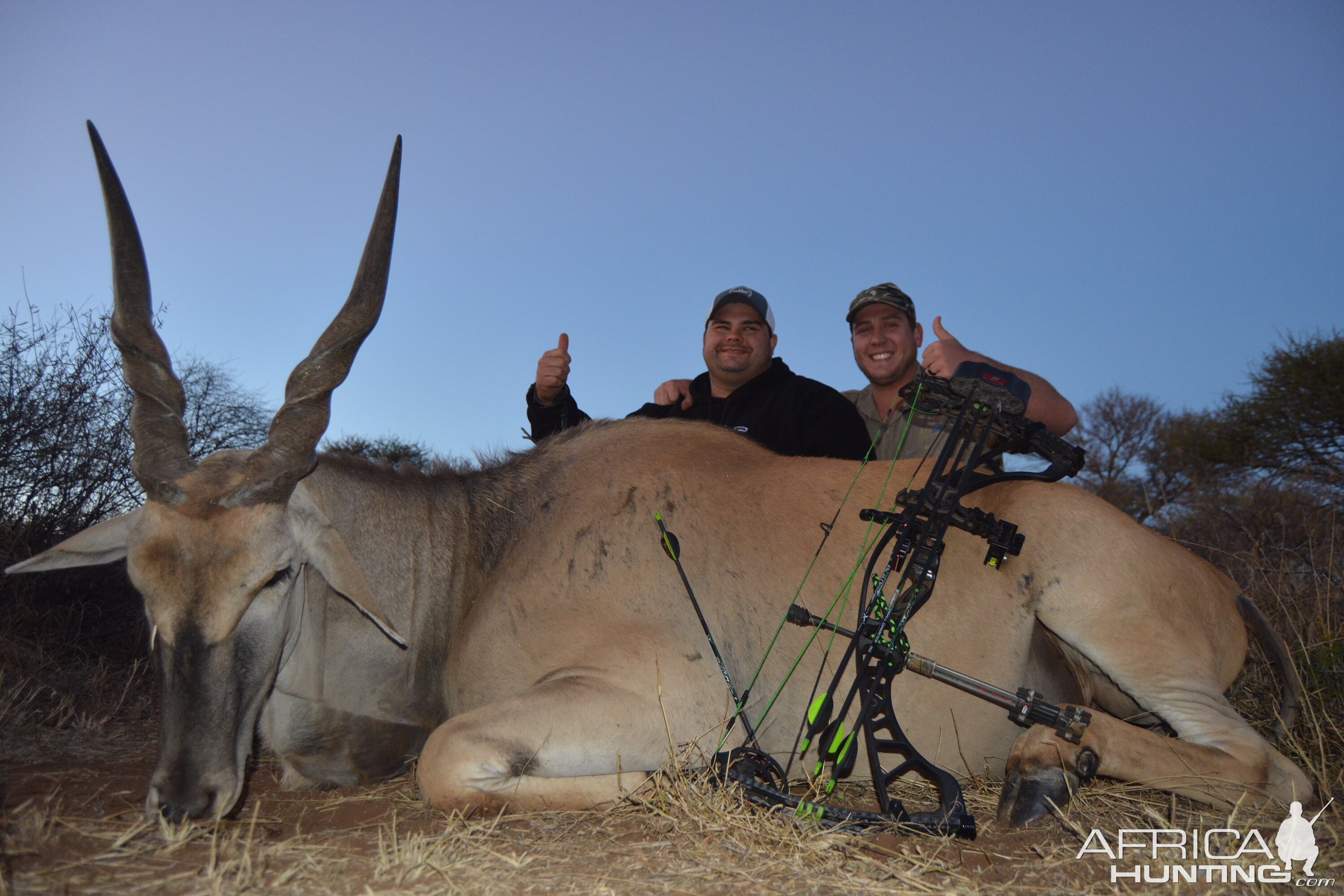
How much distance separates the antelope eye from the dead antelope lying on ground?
0.02 m

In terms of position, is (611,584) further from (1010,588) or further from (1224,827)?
(1224,827)

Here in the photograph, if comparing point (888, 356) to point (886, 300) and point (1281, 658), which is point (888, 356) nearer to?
point (886, 300)

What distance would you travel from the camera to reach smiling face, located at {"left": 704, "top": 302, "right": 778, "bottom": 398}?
18.4ft

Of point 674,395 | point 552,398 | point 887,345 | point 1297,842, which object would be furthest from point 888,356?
point 1297,842

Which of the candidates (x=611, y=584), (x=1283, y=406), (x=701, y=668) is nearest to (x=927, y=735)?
(x=701, y=668)

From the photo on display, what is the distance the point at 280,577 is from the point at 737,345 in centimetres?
342

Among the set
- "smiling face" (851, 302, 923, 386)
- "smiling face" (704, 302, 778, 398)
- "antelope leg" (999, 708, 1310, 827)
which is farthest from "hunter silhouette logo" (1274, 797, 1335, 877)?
"smiling face" (704, 302, 778, 398)

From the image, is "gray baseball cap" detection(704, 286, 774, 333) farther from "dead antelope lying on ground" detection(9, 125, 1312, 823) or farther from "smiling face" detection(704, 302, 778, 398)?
"dead antelope lying on ground" detection(9, 125, 1312, 823)

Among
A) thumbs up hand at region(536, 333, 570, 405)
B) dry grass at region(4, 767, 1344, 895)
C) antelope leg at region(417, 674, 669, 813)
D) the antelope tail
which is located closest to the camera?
dry grass at region(4, 767, 1344, 895)

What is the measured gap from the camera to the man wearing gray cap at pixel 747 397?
16.9ft

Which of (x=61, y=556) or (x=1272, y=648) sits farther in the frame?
(x=1272, y=648)

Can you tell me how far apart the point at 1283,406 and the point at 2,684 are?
15.4 m

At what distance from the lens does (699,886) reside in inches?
83.7

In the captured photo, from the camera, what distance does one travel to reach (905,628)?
10.2ft
